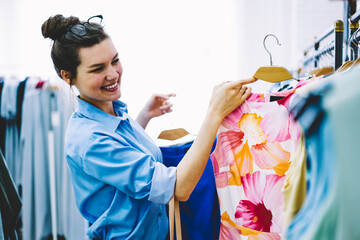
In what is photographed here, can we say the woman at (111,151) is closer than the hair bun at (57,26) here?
Yes

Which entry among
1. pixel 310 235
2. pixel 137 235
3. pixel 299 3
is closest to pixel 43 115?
pixel 137 235

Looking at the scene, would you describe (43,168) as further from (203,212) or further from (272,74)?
(272,74)

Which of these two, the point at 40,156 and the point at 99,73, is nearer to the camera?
the point at 99,73

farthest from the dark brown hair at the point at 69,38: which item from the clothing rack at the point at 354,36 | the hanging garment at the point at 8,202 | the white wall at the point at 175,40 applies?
the white wall at the point at 175,40

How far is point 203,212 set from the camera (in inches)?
39.9

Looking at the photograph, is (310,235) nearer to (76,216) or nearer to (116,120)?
(116,120)

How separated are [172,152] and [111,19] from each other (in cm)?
155

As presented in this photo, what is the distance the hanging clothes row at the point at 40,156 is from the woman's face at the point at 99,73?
2.01 ft

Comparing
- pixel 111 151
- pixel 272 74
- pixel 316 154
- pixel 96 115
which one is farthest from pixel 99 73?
pixel 316 154

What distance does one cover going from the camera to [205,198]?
3.34 feet

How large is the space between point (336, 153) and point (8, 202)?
1.29 m

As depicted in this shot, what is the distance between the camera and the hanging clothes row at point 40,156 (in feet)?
4.76

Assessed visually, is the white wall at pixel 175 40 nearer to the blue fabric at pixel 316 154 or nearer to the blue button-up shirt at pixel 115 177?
the blue button-up shirt at pixel 115 177

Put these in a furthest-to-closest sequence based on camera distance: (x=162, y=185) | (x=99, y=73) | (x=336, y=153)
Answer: (x=99, y=73) < (x=162, y=185) < (x=336, y=153)
